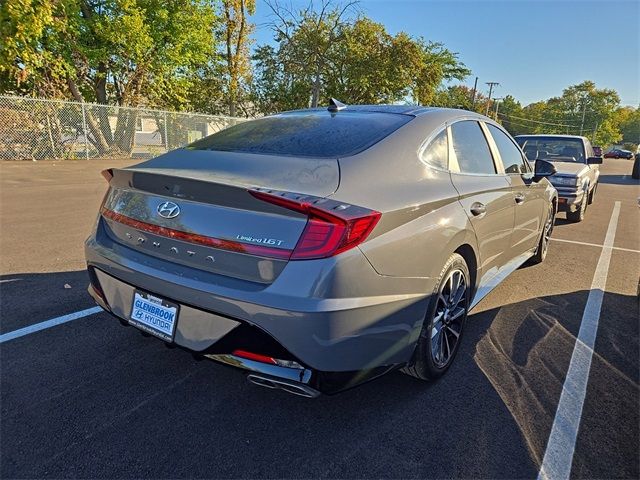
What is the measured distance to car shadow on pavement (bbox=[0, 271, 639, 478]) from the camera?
2.00m

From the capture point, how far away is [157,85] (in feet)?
64.1

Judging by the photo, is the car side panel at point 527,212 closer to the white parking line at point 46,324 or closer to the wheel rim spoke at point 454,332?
the wheel rim spoke at point 454,332

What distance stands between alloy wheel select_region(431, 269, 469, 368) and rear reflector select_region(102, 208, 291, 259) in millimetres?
1072

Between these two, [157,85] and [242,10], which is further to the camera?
[242,10]

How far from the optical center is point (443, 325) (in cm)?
266

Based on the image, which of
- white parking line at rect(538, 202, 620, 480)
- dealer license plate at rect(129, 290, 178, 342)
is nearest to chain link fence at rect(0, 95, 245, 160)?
dealer license plate at rect(129, 290, 178, 342)

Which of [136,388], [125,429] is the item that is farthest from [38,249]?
[125,429]

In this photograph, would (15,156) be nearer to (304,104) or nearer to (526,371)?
Answer: (526,371)

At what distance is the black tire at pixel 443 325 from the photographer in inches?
94.3

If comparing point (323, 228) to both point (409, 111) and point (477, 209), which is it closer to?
point (477, 209)

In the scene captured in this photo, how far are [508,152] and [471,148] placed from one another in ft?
3.05

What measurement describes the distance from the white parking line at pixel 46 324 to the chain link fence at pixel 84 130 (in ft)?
39.2

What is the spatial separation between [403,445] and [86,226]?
5688mm

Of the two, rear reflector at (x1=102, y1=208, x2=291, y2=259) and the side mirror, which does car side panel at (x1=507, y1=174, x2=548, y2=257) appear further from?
rear reflector at (x1=102, y1=208, x2=291, y2=259)
